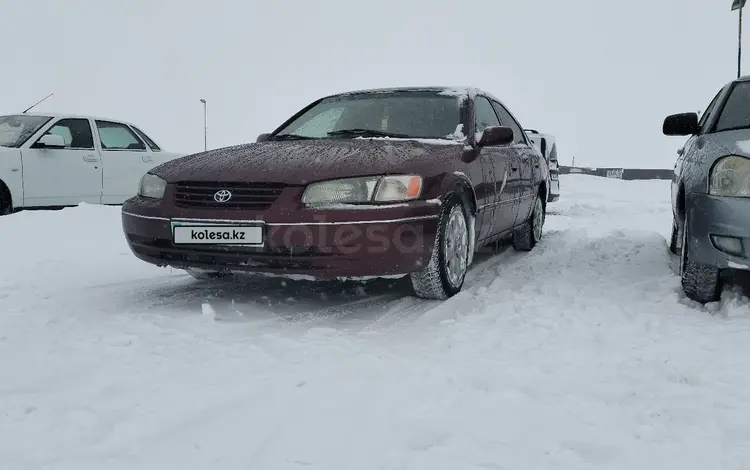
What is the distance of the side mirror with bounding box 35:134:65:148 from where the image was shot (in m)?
7.30

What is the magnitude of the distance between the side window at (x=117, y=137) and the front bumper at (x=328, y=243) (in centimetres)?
526

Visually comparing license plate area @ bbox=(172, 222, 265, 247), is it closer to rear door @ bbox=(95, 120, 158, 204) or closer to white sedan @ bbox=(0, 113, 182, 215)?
white sedan @ bbox=(0, 113, 182, 215)

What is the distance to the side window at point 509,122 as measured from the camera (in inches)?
223

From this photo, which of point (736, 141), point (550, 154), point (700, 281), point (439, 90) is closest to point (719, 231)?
point (700, 281)

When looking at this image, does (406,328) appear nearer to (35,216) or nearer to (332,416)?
(332,416)

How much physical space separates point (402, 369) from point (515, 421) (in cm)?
63

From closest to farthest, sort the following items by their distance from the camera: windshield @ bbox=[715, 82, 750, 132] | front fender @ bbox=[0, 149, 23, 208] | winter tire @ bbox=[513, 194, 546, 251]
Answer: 1. windshield @ bbox=[715, 82, 750, 132]
2. winter tire @ bbox=[513, 194, 546, 251]
3. front fender @ bbox=[0, 149, 23, 208]

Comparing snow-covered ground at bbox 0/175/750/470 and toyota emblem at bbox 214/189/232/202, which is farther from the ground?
toyota emblem at bbox 214/189/232/202

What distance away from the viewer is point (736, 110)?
426 cm

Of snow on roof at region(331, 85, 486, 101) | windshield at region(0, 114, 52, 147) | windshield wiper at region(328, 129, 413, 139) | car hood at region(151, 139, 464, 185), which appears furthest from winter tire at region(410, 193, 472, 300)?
windshield at region(0, 114, 52, 147)

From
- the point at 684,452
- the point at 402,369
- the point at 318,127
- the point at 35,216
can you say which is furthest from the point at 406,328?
the point at 35,216

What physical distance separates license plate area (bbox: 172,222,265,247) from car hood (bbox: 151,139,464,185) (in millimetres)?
268

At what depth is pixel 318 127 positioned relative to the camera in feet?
15.6

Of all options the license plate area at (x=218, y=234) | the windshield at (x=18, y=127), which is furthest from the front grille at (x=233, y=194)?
the windshield at (x=18, y=127)
